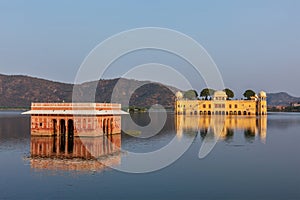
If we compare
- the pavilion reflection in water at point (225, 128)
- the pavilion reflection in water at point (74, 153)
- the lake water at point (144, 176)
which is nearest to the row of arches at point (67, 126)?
the pavilion reflection in water at point (74, 153)

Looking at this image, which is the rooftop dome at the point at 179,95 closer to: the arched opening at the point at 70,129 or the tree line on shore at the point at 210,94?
the tree line on shore at the point at 210,94

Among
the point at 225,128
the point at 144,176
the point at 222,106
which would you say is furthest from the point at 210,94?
the point at 144,176

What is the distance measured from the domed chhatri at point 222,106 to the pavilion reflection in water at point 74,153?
106 metres

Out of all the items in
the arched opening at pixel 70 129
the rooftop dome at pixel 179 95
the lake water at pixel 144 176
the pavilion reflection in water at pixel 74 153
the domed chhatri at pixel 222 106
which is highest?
the rooftop dome at pixel 179 95

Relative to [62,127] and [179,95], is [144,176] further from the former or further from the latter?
[179,95]

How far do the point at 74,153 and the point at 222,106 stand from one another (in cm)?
11980

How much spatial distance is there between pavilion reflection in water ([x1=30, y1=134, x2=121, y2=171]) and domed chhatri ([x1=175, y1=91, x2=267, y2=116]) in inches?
4167

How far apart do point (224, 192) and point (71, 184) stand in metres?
8.44

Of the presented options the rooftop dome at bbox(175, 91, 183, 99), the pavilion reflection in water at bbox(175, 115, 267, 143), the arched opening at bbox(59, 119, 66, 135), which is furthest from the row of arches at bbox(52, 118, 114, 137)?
the rooftop dome at bbox(175, 91, 183, 99)

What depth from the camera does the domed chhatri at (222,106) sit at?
14438 cm

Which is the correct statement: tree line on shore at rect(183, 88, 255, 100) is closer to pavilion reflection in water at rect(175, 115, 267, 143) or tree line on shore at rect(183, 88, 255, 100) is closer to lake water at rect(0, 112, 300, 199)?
pavilion reflection in water at rect(175, 115, 267, 143)

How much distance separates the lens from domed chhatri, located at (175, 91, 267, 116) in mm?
144375

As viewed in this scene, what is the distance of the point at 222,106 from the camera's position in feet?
483

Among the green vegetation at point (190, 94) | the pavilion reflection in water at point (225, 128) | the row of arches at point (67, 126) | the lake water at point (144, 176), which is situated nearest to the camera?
the lake water at point (144, 176)
